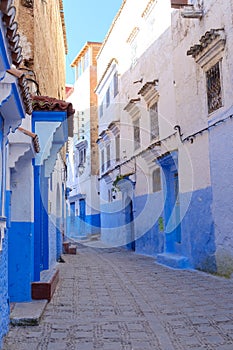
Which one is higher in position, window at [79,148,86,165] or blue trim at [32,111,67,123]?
window at [79,148,86,165]

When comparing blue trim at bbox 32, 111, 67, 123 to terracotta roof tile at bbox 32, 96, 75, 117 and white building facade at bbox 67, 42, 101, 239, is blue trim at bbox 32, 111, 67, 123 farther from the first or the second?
white building facade at bbox 67, 42, 101, 239

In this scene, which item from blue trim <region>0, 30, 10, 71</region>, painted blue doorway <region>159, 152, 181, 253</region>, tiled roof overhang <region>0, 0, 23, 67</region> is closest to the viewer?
tiled roof overhang <region>0, 0, 23, 67</region>

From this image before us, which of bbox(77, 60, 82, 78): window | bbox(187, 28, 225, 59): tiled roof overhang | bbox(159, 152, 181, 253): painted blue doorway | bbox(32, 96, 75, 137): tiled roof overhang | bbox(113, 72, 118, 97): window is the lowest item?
bbox(159, 152, 181, 253): painted blue doorway

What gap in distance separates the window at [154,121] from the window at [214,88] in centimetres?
388

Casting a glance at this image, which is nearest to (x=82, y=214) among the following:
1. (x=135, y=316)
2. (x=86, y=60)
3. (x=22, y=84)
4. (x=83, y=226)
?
(x=83, y=226)

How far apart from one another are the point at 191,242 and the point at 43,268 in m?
3.95

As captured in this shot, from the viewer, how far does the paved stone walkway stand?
445cm

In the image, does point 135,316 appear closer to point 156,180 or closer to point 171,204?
point 171,204

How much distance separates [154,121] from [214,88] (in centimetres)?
443

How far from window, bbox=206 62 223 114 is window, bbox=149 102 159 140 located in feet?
12.7

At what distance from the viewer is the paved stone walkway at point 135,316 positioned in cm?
445

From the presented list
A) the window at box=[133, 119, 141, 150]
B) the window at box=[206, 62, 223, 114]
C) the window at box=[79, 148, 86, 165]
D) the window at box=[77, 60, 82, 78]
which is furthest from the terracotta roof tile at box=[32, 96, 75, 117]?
the window at box=[77, 60, 82, 78]

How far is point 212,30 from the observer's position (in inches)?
340

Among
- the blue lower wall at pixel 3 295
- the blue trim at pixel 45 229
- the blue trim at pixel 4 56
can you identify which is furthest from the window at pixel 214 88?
the blue trim at pixel 4 56
